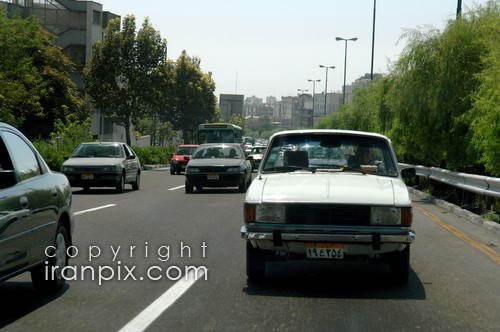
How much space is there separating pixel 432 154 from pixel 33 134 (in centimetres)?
3732

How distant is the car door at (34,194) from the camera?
7.10 meters

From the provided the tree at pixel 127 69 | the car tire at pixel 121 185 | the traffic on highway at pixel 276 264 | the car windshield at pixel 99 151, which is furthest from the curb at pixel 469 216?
the tree at pixel 127 69

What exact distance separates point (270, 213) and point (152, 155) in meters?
53.0

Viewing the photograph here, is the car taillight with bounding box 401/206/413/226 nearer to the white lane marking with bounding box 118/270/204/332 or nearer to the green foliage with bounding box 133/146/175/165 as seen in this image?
the white lane marking with bounding box 118/270/204/332

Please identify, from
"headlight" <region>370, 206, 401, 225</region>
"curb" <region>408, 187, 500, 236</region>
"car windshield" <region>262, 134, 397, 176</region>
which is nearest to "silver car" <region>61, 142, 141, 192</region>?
"curb" <region>408, 187, 500, 236</region>

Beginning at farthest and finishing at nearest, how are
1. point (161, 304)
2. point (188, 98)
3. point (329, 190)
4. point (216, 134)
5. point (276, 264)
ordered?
point (188, 98) → point (216, 134) → point (276, 264) → point (329, 190) → point (161, 304)

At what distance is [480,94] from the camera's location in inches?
851

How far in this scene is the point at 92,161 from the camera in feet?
81.3

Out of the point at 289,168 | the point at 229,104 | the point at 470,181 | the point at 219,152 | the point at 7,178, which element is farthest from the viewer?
the point at 229,104

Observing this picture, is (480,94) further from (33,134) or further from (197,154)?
(33,134)

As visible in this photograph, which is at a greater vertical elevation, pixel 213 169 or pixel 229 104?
pixel 229 104

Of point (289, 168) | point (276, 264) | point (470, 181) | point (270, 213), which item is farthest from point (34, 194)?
point (470, 181)

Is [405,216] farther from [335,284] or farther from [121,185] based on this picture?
[121,185]

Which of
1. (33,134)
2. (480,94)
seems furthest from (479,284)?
(33,134)
